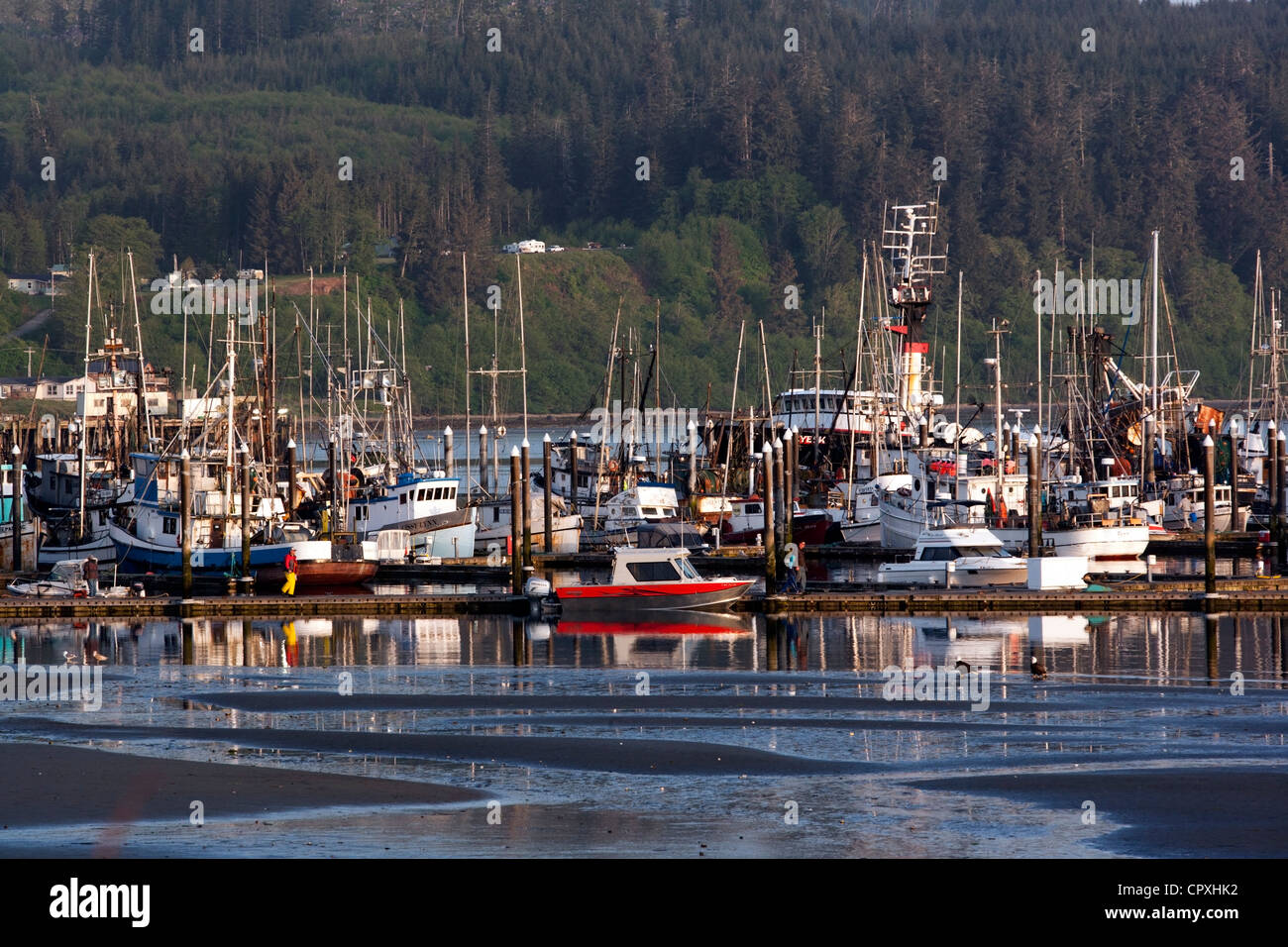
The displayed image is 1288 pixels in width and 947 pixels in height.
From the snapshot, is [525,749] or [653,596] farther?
[653,596]

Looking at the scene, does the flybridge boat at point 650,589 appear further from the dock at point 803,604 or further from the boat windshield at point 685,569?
the dock at point 803,604

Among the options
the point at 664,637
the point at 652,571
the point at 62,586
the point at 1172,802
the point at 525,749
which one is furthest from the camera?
the point at 62,586

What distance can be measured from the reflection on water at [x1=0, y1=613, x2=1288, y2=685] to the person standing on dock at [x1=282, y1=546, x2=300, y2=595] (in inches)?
154

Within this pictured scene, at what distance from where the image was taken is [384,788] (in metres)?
29.2

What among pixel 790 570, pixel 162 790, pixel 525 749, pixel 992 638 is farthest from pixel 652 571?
pixel 162 790

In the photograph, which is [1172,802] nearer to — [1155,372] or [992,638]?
[992,638]

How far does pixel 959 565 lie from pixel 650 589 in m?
12.9

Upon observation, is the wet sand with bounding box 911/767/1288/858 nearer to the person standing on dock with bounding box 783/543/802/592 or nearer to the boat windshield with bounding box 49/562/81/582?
the person standing on dock with bounding box 783/543/802/592

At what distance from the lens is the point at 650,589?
2149 inches

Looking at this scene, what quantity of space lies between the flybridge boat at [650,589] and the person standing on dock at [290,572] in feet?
30.9

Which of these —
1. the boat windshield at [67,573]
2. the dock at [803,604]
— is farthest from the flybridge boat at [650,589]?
the boat windshield at [67,573]

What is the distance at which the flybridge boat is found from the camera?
54594mm

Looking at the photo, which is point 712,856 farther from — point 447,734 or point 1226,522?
point 1226,522
